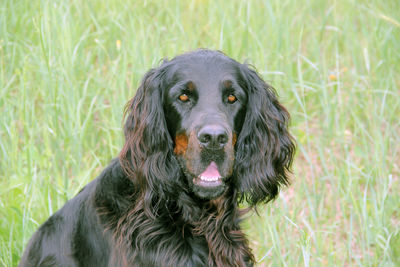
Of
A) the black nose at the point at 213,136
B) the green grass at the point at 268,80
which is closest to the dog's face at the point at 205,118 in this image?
the black nose at the point at 213,136

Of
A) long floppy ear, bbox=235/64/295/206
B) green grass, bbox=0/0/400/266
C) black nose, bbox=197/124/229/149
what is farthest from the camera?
green grass, bbox=0/0/400/266

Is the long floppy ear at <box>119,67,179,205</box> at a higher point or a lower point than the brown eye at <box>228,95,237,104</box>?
lower

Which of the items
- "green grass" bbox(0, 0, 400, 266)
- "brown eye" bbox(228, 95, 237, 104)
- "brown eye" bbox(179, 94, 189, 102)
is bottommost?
"green grass" bbox(0, 0, 400, 266)

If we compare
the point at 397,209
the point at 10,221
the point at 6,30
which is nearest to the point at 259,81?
the point at 397,209

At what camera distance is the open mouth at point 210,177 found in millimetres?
2570

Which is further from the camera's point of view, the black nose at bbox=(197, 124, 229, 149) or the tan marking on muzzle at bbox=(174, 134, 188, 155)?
the tan marking on muzzle at bbox=(174, 134, 188, 155)

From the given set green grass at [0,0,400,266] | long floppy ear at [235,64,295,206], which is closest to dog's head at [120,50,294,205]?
long floppy ear at [235,64,295,206]

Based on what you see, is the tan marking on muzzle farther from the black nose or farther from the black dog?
the black nose

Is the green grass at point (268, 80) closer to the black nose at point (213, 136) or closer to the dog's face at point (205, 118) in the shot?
the dog's face at point (205, 118)

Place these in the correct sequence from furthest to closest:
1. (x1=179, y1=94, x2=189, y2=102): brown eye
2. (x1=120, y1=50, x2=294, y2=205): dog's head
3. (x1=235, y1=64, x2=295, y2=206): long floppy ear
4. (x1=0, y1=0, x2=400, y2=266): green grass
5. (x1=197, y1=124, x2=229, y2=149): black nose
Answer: (x1=0, y1=0, x2=400, y2=266): green grass, (x1=235, y1=64, x2=295, y2=206): long floppy ear, (x1=179, y1=94, x2=189, y2=102): brown eye, (x1=120, y1=50, x2=294, y2=205): dog's head, (x1=197, y1=124, x2=229, y2=149): black nose

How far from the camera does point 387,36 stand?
471 cm

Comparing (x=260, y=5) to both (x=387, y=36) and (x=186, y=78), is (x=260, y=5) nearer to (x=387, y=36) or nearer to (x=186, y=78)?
(x=387, y=36)

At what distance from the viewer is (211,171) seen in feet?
8.48

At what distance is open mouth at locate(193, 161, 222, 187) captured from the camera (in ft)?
8.43
